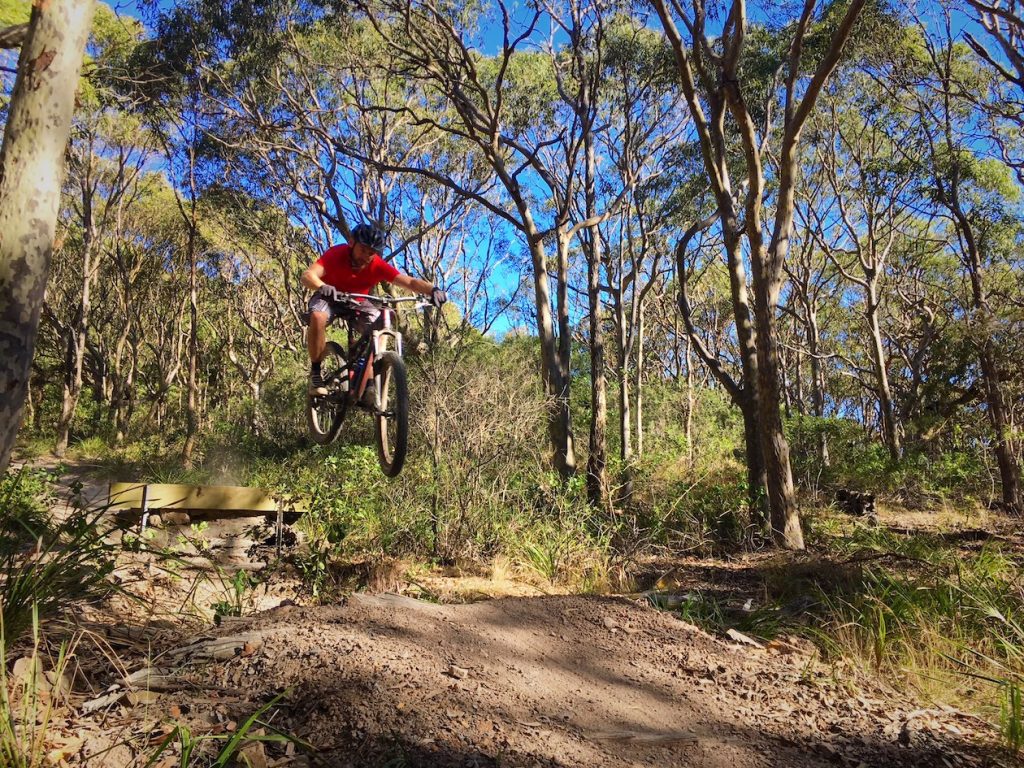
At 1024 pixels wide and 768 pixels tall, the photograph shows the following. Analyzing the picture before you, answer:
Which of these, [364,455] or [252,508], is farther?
[364,455]

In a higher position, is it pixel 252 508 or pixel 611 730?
pixel 252 508

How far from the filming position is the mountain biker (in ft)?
17.5

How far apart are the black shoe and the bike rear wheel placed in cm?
3

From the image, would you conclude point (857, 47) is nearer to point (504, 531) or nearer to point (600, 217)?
point (600, 217)

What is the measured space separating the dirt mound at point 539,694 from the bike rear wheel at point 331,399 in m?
1.73

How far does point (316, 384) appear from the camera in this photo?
581cm

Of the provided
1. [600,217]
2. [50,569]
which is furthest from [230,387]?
[50,569]

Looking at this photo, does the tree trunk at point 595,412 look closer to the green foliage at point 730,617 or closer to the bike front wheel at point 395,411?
the green foliage at point 730,617

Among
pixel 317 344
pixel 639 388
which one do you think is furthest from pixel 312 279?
pixel 639 388

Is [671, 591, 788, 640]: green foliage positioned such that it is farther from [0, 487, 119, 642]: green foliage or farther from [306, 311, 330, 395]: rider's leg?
[0, 487, 119, 642]: green foliage

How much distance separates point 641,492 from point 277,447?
8623 mm

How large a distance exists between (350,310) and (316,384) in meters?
0.72

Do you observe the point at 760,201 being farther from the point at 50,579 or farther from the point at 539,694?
the point at 50,579

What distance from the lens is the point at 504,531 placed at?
800cm
